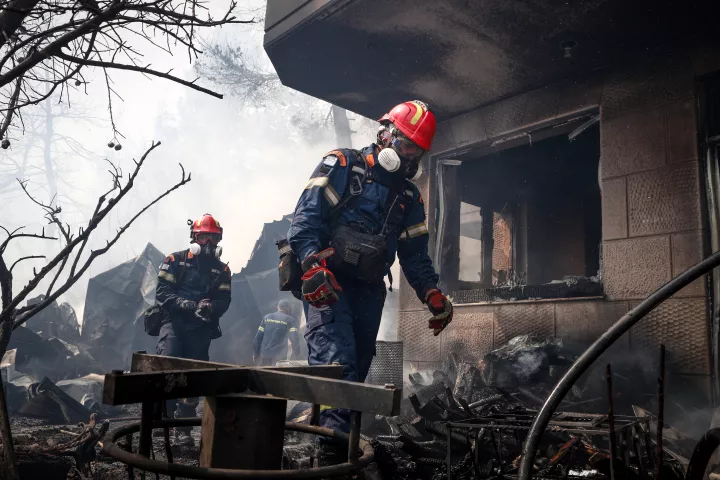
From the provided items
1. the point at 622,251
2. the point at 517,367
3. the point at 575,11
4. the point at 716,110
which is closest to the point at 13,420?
the point at 517,367

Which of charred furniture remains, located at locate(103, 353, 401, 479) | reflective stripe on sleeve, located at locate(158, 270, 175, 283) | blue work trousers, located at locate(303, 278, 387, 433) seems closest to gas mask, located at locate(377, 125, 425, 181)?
blue work trousers, located at locate(303, 278, 387, 433)

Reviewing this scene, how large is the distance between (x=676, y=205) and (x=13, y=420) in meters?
7.54

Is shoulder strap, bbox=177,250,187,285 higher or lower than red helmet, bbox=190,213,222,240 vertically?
lower

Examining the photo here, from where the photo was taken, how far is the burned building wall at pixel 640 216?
454cm

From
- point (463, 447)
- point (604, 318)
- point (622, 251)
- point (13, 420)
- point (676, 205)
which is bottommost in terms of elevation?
point (13, 420)

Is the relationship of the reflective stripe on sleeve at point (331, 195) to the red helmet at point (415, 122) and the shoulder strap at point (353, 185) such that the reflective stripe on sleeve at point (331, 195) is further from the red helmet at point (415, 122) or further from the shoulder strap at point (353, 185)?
the red helmet at point (415, 122)

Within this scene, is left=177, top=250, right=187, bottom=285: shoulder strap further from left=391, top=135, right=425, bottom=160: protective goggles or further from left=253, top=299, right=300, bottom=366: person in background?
left=253, top=299, right=300, bottom=366: person in background

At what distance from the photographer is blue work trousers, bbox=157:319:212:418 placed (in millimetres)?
6008

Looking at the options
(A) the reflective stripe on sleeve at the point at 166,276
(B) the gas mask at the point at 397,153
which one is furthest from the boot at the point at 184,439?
(B) the gas mask at the point at 397,153

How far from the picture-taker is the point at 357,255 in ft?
10.8

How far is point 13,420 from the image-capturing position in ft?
20.0

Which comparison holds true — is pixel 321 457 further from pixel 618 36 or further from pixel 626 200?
pixel 618 36

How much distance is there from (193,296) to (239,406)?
5410 mm

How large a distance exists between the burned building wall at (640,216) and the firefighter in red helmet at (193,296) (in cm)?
309
